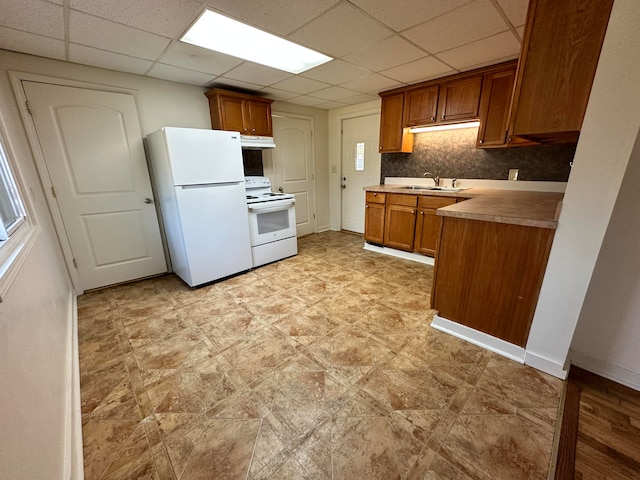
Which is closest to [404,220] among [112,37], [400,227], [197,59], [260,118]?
[400,227]

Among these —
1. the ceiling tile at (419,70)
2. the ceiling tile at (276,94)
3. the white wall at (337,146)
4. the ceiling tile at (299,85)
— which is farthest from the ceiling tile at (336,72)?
the white wall at (337,146)

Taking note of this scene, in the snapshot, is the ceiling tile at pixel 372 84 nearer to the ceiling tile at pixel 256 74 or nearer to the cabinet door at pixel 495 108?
the ceiling tile at pixel 256 74

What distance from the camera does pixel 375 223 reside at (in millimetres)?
3732

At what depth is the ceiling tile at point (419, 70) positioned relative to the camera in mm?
2531

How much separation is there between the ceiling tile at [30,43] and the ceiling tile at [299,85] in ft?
6.15

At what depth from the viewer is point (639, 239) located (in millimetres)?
1346

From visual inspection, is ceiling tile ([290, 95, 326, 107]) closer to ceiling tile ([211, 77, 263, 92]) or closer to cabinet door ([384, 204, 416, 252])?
ceiling tile ([211, 77, 263, 92])

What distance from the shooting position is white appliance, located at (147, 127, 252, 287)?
2.45 m

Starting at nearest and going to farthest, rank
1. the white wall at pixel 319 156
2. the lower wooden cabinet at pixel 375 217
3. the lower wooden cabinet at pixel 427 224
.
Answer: the lower wooden cabinet at pixel 427 224
the lower wooden cabinet at pixel 375 217
the white wall at pixel 319 156

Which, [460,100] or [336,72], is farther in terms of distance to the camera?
[460,100]

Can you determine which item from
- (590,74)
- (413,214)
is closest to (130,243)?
(413,214)

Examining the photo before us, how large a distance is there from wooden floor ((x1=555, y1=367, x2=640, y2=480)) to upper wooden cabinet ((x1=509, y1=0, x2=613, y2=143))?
144 cm

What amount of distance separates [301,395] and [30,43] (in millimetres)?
3168

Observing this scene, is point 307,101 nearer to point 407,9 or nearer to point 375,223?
point 375,223
